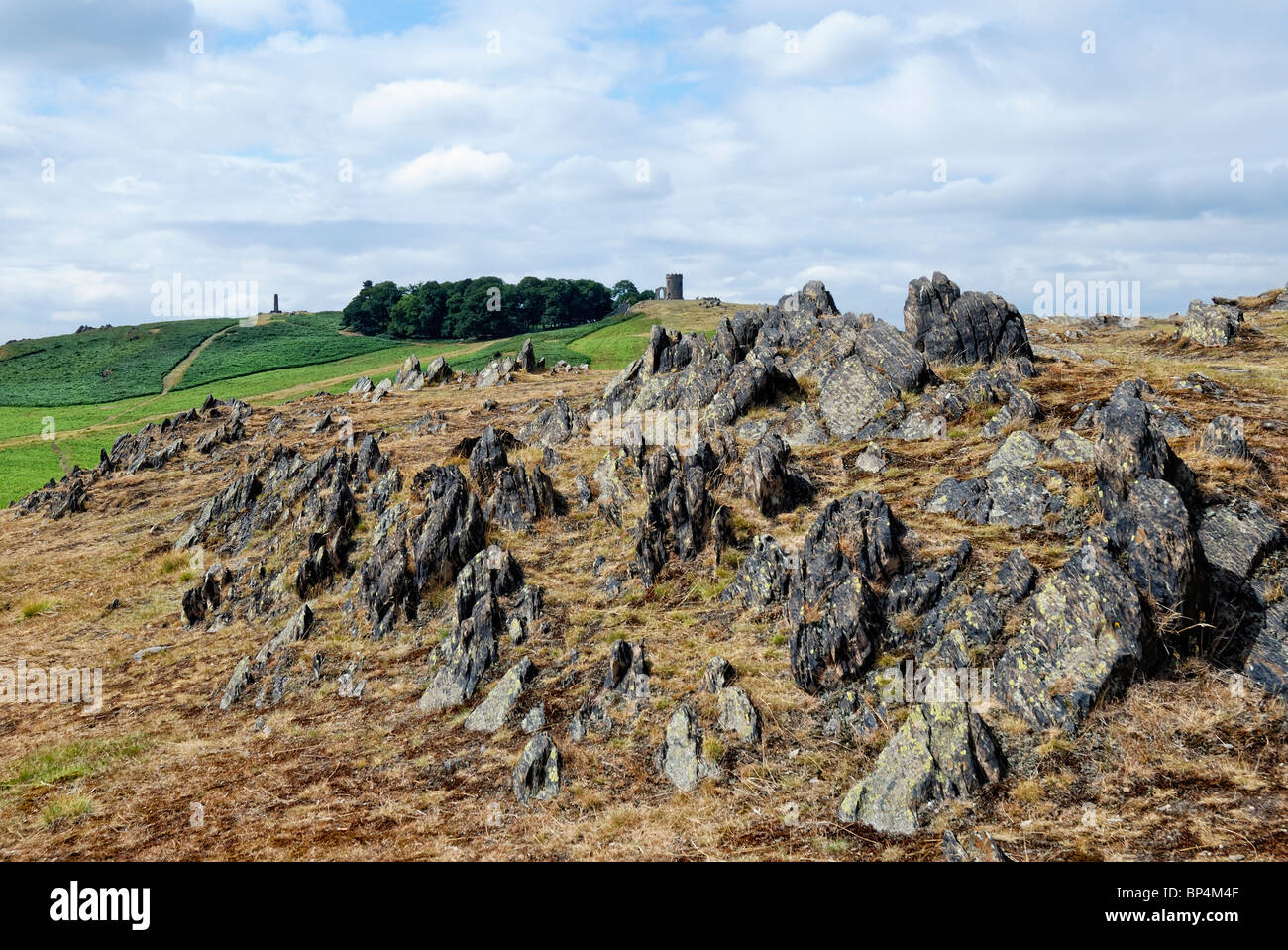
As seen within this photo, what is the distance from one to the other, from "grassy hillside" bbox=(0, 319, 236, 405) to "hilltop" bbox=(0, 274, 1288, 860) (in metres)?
88.7

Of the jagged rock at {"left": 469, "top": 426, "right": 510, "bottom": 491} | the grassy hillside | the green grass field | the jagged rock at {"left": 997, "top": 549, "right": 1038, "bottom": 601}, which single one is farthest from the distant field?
the jagged rock at {"left": 997, "top": 549, "right": 1038, "bottom": 601}

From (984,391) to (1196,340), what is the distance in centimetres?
2019

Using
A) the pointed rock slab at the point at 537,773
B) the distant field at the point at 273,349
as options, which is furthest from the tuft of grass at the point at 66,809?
the distant field at the point at 273,349

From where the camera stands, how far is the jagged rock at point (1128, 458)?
15930 mm

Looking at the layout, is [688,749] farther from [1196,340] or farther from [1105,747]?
[1196,340]

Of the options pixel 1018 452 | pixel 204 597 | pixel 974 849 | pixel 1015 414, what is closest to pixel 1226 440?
pixel 1018 452

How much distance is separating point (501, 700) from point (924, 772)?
32.1 feet

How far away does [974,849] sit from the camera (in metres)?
10.5

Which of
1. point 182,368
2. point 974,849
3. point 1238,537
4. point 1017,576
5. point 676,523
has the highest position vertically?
point 182,368

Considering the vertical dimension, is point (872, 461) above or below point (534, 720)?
above

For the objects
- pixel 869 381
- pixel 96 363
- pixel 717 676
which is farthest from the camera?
pixel 96 363

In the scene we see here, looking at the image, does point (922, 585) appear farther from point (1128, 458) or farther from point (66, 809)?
point (66, 809)

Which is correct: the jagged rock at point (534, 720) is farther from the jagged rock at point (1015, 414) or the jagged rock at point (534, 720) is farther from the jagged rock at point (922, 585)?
the jagged rock at point (1015, 414)
